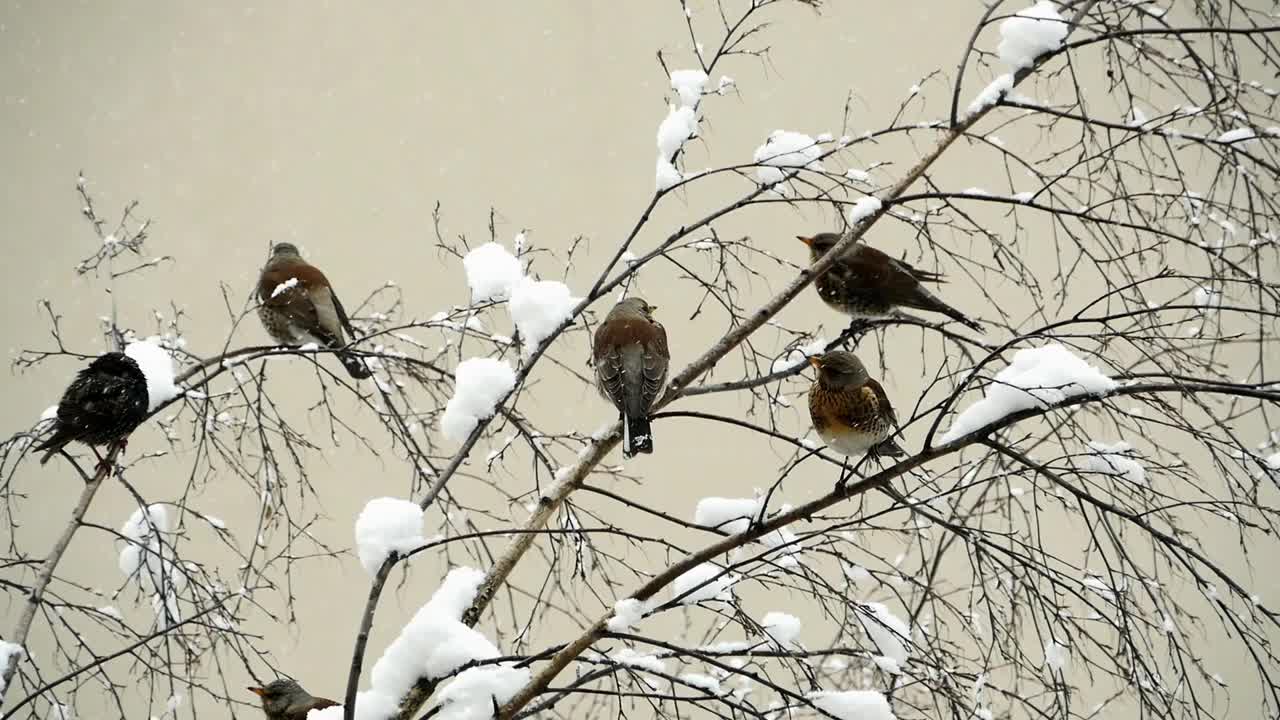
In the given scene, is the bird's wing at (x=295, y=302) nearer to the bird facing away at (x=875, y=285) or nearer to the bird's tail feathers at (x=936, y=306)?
the bird facing away at (x=875, y=285)

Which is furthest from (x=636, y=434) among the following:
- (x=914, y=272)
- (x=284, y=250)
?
(x=284, y=250)

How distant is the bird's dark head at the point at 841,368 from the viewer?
281 centimetres

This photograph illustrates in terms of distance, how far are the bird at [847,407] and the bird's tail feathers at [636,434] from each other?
0.48 meters

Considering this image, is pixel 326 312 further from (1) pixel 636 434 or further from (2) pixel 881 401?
(2) pixel 881 401

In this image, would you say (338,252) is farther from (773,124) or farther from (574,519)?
(574,519)

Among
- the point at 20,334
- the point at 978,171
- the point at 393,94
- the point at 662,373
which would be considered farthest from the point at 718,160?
the point at 662,373

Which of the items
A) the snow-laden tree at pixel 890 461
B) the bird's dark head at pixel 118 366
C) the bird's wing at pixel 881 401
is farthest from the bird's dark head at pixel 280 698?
the bird's wing at pixel 881 401

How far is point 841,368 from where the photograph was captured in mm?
2822

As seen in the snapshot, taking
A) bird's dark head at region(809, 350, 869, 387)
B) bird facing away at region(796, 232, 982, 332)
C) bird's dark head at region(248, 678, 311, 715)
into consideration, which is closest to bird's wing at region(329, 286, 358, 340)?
bird's dark head at region(248, 678, 311, 715)

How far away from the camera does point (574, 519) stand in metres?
2.56

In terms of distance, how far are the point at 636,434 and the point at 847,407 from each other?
1.90 feet

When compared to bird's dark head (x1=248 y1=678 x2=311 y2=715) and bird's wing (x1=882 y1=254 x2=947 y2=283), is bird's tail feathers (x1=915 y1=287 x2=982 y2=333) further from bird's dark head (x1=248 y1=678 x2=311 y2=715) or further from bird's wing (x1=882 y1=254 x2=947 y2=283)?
bird's dark head (x1=248 y1=678 x2=311 y2=715)

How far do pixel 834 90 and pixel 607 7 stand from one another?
11.4 ft

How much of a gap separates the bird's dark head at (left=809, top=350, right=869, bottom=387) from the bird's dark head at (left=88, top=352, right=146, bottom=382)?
192 cm
